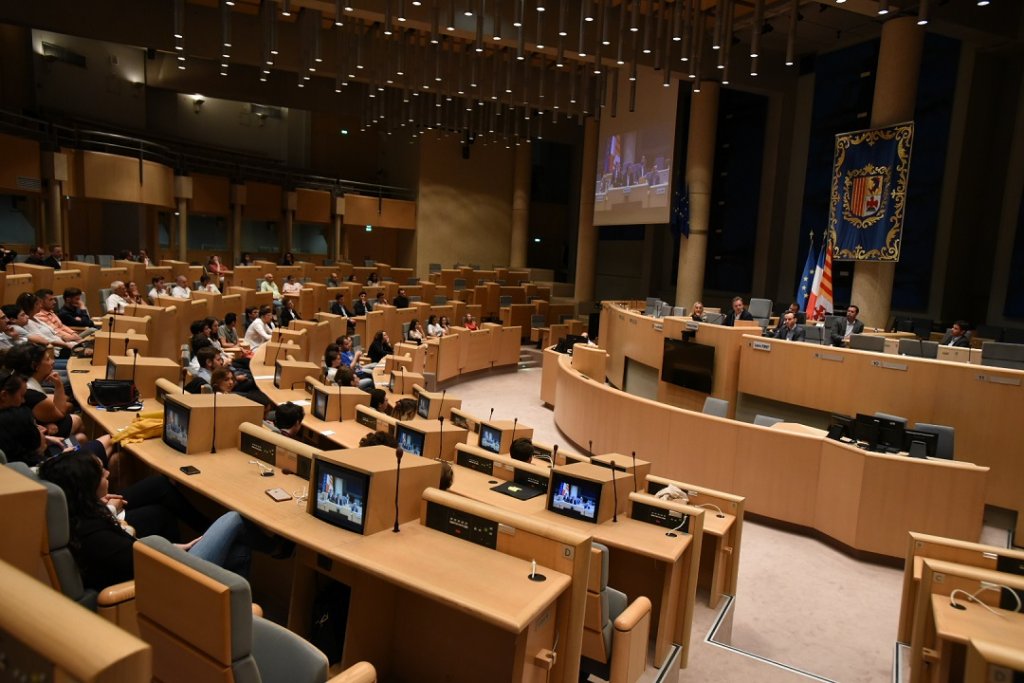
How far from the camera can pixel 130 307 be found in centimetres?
838

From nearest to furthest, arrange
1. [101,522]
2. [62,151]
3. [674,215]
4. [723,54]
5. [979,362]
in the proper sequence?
[101,522]
[979,362]
[723,54]
[62,151]
[674,215]

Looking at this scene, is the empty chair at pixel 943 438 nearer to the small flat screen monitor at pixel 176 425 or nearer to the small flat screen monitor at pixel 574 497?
the small flat screen monitor at pixel 574 497

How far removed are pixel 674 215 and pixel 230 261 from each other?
39.1 feet

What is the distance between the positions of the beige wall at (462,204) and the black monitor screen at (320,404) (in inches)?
593

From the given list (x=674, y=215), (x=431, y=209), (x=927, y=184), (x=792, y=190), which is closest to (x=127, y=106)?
(x=431, y=209)

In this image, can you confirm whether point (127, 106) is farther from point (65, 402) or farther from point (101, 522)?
point (101, 522)

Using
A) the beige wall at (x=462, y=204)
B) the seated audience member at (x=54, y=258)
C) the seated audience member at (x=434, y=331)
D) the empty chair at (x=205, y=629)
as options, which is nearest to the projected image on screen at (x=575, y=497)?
the empty chair at (x=205, y=629)

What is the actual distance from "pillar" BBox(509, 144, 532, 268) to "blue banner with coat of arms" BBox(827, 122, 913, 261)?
10.7 m

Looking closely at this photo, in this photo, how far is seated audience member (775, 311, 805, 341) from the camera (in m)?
9.07

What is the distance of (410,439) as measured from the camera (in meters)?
5.18

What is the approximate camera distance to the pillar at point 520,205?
21.9m

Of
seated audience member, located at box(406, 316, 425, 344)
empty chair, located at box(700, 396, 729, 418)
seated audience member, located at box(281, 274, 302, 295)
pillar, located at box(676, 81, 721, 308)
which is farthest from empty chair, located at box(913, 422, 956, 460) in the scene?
seated audience member, located at box(281, 274, 302, 295)

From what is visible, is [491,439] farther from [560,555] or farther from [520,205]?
[520,205]

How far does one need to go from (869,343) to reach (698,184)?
7.99m
